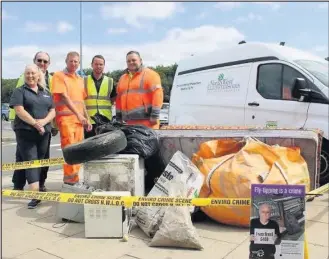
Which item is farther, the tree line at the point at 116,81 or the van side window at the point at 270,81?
the tree line at the point at 116,81

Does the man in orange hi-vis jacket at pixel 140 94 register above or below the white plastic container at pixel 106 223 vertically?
above

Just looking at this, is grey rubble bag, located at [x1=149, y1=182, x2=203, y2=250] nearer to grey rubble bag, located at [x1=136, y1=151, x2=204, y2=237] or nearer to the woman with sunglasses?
grey rubble bag, located at [x1=136, y1=151, x2=204, y2=237]

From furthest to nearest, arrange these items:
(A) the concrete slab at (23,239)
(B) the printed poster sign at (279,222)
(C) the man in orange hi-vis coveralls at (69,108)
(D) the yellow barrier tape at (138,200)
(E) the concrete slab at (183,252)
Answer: (C) the man in orange hi-vis coveralls at (69,108), (A) the concrete slab at (23,239), (E) the concrete slab at (183,252), (D) the yellow barrier tape at (138,200), (B) the printed poster sign at (279,222)

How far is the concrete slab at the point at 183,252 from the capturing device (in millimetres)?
3152

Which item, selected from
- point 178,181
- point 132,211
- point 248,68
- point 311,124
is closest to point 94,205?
point 132,211

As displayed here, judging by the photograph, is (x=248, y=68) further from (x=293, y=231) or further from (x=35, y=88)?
(x=293, y=231)

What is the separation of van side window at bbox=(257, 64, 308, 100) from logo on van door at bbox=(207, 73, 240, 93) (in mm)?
481

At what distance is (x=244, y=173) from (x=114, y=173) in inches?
51.3

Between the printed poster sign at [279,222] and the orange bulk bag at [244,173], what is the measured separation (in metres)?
1.32

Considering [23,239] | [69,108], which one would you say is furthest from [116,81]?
[23,239]

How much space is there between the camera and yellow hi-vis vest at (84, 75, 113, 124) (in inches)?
208

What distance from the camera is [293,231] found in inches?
92.6

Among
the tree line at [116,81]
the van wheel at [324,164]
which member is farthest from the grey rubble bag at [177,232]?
the van wheel at [324,164]

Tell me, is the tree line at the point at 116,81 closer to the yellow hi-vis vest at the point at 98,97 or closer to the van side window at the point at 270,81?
the yellow hi-vis vest at the point at 98,97
